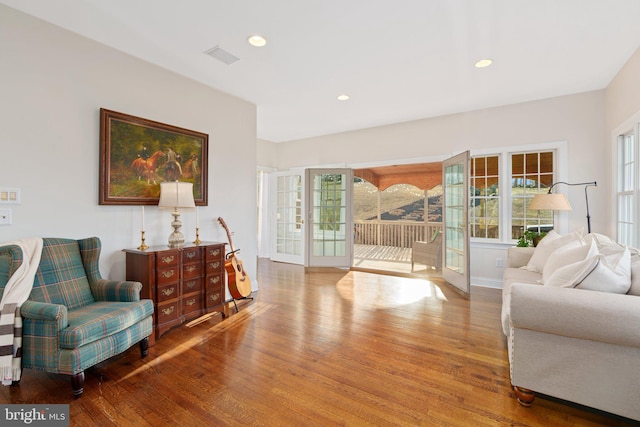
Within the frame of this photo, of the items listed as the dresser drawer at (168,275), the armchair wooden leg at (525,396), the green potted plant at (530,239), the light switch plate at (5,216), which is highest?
the light switch plate at (5,216)

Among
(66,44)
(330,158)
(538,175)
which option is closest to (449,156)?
(538,175)

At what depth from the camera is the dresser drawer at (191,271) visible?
2924 millimetres

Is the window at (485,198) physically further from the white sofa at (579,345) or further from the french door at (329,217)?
the white sofa at (579,345)

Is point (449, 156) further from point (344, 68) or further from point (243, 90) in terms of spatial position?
point (243, 90)

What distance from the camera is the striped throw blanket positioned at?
1.86 metres

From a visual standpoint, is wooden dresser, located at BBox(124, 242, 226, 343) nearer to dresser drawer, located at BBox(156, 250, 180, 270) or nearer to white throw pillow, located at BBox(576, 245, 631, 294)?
dresser drawer, located at BBox(156, 250, 180, 270)

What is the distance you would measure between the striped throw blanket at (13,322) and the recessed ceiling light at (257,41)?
2.39 metres

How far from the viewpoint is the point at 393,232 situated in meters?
8.87

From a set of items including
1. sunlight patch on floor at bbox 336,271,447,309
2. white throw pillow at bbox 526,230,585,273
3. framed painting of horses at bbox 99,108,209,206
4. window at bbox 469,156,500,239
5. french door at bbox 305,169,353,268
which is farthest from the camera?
french door at bbox 305,169,353,268

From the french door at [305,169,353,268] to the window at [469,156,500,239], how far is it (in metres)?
2.12

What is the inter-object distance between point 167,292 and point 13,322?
1009mm

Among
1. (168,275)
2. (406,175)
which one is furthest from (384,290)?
(406,175)

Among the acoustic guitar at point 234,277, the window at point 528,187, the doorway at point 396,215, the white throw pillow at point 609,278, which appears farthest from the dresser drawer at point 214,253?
the window at point 528,187

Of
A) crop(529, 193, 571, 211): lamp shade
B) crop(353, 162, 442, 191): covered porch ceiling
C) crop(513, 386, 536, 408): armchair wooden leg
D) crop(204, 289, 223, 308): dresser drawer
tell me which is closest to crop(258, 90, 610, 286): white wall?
crop(529, 193, 571, 211): lamp shade
